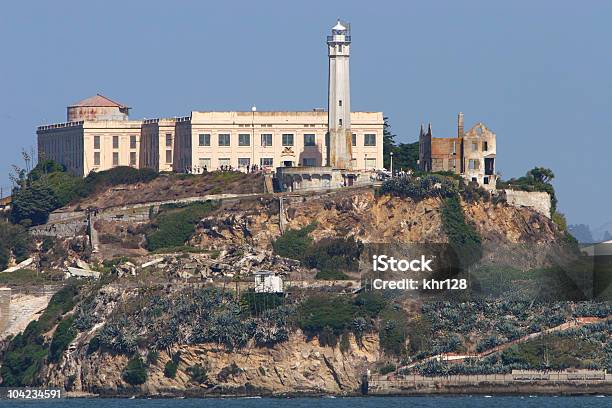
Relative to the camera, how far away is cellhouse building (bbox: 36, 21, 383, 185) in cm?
14512

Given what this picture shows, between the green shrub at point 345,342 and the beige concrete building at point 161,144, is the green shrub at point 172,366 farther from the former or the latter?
the beige concrete building at point 161,144

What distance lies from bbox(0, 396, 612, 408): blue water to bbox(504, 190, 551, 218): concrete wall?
85.0ft

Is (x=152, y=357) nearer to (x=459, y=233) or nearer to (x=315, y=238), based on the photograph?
(x=315, y=238)

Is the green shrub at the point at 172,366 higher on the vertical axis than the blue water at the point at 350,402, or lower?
higher

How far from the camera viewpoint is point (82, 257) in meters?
144

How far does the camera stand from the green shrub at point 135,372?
125812mm

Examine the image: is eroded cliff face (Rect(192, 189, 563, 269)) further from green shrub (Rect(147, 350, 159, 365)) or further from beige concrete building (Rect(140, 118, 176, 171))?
beige concrete building (Rect(140, 118, 176, 171))

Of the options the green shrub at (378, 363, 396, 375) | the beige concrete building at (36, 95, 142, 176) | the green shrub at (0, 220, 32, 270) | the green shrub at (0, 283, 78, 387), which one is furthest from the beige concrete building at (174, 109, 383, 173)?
the green shrub at (378, 363, 396, 375)

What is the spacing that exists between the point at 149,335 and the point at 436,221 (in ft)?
68.0

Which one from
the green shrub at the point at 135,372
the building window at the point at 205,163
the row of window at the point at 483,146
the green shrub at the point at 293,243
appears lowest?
the green shrub at the point at 135,372

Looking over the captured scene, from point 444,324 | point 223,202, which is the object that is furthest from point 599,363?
point 223,202

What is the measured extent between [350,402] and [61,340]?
1851cm

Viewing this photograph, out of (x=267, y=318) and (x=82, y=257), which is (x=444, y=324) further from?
(x=82, y=257)

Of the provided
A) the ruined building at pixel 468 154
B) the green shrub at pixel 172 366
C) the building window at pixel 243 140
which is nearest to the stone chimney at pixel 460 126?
the ruined building at pixel 468 154
